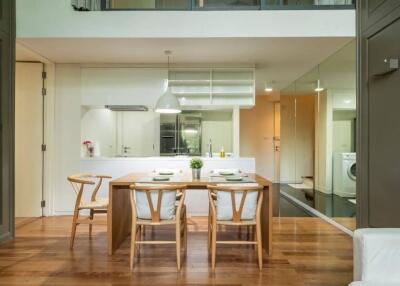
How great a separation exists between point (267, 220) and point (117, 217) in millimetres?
1621

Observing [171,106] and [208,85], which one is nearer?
[171,106]

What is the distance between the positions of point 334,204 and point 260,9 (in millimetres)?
3406

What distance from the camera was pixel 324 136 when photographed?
254 inches

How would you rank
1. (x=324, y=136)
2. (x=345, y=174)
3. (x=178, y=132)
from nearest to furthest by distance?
(x=345, y=174) → (x=178, y=132) → (x=324, y=136)

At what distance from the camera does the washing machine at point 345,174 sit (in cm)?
558

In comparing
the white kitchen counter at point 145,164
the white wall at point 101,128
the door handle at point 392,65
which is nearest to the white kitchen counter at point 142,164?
the white kitchen counter at point 145,164

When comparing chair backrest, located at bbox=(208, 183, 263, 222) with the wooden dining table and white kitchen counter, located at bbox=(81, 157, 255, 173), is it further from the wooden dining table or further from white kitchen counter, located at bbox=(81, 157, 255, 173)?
white kitchen counter, located at bbox=(81, 157, 255, 173)

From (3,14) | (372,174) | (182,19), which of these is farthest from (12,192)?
(372,174)

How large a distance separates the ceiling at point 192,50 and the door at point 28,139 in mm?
330

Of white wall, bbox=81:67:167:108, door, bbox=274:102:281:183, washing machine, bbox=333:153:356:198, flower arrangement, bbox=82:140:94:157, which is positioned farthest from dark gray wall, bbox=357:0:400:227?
door, bbox=274:102:281:183

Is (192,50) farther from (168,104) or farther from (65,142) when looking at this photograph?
(65,142)

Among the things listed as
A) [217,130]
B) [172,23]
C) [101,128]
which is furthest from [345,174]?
[101,128]

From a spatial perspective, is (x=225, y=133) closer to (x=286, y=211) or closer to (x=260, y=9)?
(x=286, y=211)

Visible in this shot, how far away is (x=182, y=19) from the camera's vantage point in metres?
3.89
